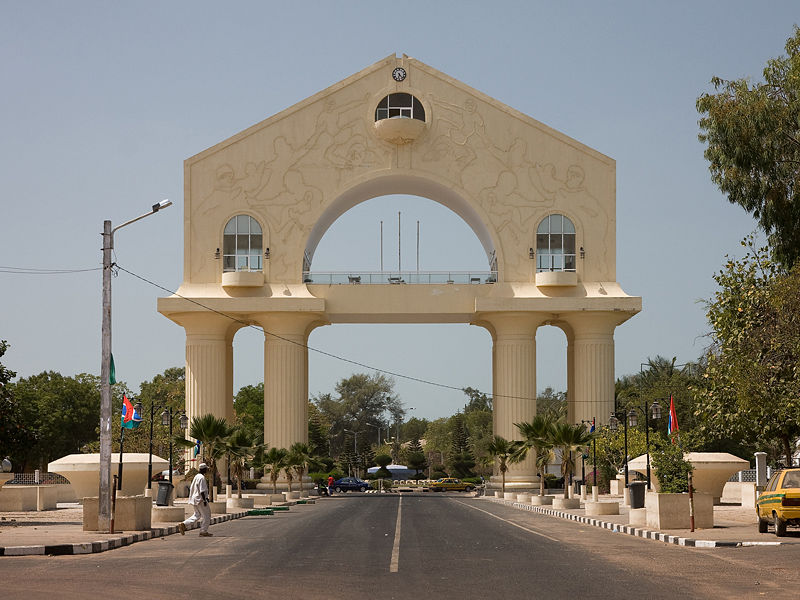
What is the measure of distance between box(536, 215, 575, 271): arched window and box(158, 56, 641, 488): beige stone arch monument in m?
0.08

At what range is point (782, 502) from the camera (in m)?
24.9

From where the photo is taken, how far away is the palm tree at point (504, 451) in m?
59.9

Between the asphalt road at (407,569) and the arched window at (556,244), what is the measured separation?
126 feet

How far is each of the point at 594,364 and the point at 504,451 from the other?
703 centimetres

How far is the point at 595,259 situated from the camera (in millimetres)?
65188

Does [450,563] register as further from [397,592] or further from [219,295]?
[219,295]

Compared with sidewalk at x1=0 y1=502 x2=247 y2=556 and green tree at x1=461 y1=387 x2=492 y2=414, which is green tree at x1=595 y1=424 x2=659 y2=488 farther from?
green tree at x1=461 y1=387 x2=492 y2=414

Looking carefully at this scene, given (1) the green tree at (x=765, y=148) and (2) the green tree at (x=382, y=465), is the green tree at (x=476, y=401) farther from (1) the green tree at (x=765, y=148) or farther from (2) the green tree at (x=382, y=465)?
(1) the green tree at (x=765, y=148)

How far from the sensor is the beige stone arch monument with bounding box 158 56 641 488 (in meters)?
63.9

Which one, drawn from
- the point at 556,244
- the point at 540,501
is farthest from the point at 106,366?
the point at 556,244

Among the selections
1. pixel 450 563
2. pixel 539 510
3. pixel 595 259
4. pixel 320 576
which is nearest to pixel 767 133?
pixel 539 510

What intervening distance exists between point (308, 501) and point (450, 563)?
4405cm

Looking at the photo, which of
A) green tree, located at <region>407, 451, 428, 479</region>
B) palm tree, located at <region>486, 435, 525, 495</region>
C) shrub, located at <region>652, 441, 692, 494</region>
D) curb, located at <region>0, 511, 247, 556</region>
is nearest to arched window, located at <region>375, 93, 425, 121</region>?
palm tree, located at <region>486, 435, 525, 495</region>

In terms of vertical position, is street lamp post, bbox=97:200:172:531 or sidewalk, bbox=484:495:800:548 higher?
street lamp post, bbox=97:200:172:531
